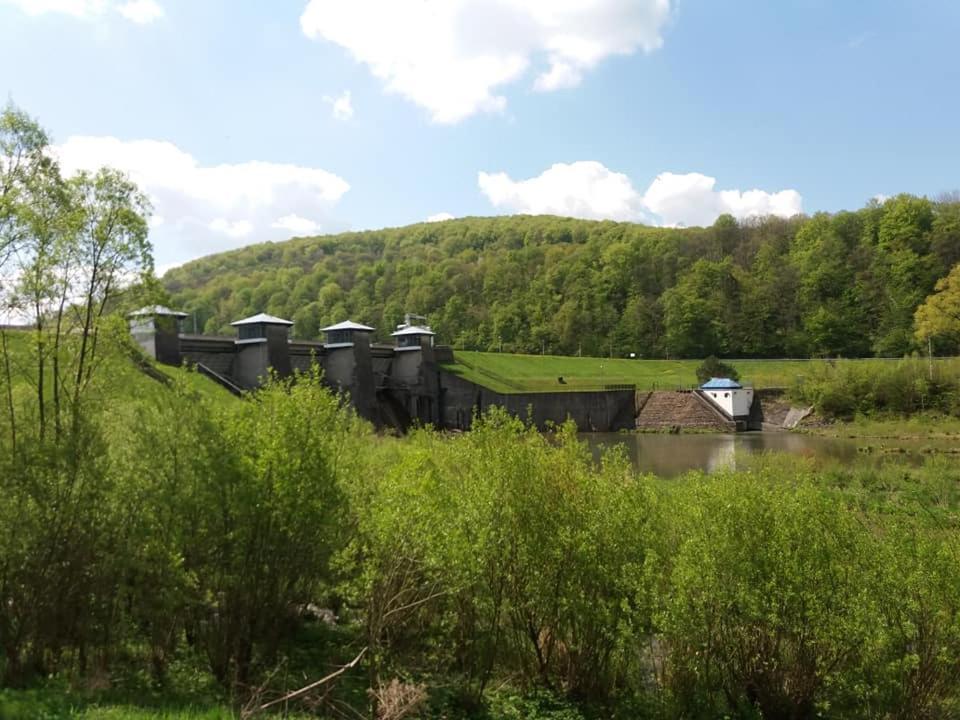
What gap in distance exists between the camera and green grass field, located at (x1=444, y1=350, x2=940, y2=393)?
7081 centimetres

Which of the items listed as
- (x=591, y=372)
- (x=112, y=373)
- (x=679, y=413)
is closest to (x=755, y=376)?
(x=679, y=413)

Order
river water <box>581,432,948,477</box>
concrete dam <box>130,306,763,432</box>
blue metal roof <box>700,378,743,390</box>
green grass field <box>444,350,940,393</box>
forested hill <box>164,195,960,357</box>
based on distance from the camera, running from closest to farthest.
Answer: river water <box>581,432,948,477</box> < concrete dam <box>130,306,763,432</box> < blue metal roof <box>700,378,743,390</box> < green grass field <box>444,350,940,393</box> < forested hill <box>164,195,960,357</box>

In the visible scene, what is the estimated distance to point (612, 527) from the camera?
42.1 feet

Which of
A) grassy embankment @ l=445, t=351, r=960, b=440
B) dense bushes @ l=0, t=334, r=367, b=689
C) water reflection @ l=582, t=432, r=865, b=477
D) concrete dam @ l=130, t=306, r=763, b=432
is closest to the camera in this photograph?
dense bushes @ l=0, t=334, r=367, b=689

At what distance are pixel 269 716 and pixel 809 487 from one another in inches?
370

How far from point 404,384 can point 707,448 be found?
24.5 meters

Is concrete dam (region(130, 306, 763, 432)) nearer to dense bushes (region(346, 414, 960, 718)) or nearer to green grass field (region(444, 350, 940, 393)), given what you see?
green grass field (region(444, 350, 940, 393))

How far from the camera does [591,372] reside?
277 ft

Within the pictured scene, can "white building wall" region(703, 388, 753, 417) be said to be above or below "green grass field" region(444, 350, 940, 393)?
below

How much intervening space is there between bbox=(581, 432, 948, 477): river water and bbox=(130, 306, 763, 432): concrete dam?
333 centimetres

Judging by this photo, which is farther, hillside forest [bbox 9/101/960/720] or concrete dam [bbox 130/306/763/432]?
concrete dam [bbox 130/306/763/432]

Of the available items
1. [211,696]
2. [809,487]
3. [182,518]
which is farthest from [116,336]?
[809,487]

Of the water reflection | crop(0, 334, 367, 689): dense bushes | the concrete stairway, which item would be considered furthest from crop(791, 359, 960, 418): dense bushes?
crop(0, 334, 367, 689): dense bushes

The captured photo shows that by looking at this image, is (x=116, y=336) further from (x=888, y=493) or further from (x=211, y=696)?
(x=888, y=493)
